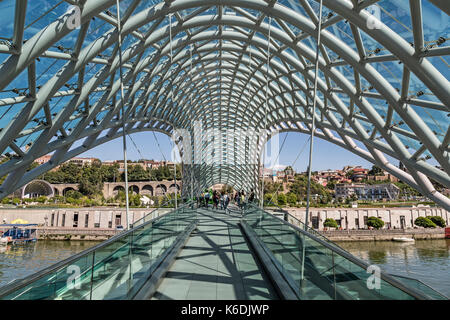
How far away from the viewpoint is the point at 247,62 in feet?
103

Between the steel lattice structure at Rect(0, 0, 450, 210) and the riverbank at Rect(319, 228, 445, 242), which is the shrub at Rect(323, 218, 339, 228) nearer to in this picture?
the riverbank at Rect(319, 228, 445, 242)

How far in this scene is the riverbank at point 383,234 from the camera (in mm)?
56656

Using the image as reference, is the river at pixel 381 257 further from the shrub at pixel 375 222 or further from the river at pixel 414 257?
the shrub at pixel 375 222

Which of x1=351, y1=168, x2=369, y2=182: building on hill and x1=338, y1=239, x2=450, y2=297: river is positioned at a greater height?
x1=351, y1=168, x2=369, y2=182: building on hill

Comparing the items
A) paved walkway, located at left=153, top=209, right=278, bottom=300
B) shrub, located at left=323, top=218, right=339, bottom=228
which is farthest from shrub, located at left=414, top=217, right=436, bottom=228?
paved walkway, located at left=153, top=209, right=278, bottom=300

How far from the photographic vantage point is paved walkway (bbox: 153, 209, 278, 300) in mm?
6574

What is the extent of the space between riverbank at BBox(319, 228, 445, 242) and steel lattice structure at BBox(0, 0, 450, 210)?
3315 centimetres

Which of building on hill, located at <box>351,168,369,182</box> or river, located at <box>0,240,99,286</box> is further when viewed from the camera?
building on hill, located at <box>351,168,369,182</box>

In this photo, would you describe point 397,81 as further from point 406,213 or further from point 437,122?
point 406,213

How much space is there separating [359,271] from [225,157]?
7028 cm

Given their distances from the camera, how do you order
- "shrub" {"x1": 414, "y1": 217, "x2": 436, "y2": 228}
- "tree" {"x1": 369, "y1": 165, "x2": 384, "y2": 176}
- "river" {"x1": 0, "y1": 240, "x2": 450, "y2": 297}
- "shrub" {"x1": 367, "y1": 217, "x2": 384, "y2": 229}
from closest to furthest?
"river" {"x1": 0, "y1": 240, "x2": 450, "y2": 297}, "shrub" {"x1": 367, "y1": 217, "x2": 384, "y2": 229}, "shrub" {"x1": 414, "y1": 217, "x2": 436, "y2": 228}, "tree" {"x1": 369, "y1": 165, "x2": 384, "y2": 176}

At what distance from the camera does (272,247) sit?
907 cm

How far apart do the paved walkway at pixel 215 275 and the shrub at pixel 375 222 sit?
190ft
